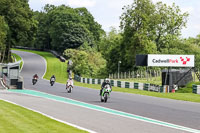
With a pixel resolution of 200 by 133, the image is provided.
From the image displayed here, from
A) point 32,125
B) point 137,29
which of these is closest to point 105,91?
point 32,125

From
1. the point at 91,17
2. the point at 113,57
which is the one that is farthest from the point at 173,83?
the point at 91,17

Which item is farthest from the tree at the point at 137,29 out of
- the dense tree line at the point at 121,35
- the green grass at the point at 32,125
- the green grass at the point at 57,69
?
the green grass at the point at 32,125

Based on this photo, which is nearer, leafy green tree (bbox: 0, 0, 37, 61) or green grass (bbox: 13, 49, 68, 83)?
green grass (bbox: 13, 49, 68, 83)

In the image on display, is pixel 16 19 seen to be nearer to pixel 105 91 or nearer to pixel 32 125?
pixel 105 91

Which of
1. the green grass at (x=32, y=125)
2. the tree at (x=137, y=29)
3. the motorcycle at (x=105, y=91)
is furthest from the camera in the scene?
the tree at (x=137, y=29)

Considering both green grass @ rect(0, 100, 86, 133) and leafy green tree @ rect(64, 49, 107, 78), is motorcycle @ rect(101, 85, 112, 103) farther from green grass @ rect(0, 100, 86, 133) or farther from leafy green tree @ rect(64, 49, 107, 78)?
leafy green tree @ rect(64, 49, 107, 78)

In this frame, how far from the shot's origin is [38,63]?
88.0m

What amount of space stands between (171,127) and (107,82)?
401 inches

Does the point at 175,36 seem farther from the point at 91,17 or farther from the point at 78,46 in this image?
the point at 91,17

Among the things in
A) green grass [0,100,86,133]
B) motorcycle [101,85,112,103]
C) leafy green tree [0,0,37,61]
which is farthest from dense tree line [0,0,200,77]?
green grass [0,100,86,133]

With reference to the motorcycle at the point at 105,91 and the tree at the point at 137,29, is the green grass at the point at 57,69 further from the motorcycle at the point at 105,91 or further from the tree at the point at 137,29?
the motorcycle at the point at 105,91

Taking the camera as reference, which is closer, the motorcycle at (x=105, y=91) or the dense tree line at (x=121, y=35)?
the motorcycle at (x=105, y=91)

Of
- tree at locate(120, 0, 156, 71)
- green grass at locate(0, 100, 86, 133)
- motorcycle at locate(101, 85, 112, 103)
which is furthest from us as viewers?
tree at locate(120, 0, 156, 71)

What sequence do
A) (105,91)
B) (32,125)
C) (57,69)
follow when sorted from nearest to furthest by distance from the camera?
1. (32,125)
2. (105,91)
3. (57,69)
